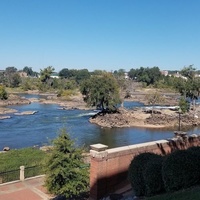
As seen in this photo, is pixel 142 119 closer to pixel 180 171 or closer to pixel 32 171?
pixel 32 171

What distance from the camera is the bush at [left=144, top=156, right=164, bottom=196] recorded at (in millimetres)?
10125

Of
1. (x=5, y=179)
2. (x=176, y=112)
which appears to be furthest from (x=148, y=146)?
(x=176, y=112)

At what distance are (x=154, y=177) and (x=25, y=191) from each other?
29.3ft

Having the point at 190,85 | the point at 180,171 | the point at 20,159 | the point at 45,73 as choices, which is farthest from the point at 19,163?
the point at 45,73

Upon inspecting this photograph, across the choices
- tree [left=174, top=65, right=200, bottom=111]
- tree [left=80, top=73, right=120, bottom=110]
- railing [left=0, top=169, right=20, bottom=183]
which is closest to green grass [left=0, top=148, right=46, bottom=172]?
railing [left=0, top=169, right=20, bottom=183]

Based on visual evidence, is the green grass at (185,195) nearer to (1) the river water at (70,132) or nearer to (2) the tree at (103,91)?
(1) the river water at (70,132)

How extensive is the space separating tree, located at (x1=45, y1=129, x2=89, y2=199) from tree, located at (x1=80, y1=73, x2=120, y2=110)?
144 feet

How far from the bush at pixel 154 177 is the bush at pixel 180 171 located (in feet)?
1.65

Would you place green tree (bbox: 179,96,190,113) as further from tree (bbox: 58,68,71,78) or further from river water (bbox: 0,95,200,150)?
tree (bbox: 58,68,71,78)

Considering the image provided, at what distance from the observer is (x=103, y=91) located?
59344 mm

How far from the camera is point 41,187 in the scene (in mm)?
17344

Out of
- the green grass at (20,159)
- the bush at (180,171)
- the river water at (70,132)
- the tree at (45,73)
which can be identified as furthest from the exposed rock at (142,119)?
the tree at (45,73)

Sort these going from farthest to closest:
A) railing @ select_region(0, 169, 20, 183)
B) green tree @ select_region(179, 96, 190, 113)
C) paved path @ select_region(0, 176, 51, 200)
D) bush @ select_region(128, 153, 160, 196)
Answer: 1. green tree @ select_region(179, 96, 190, 113)
2. railing @ select_region(0, 169, 20, 183)
3. paved path @ select_region(0, 176, 51, 200)
4. bush @ select_region(128, 153, 160, 196)

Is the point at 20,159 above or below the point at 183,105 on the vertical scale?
below
